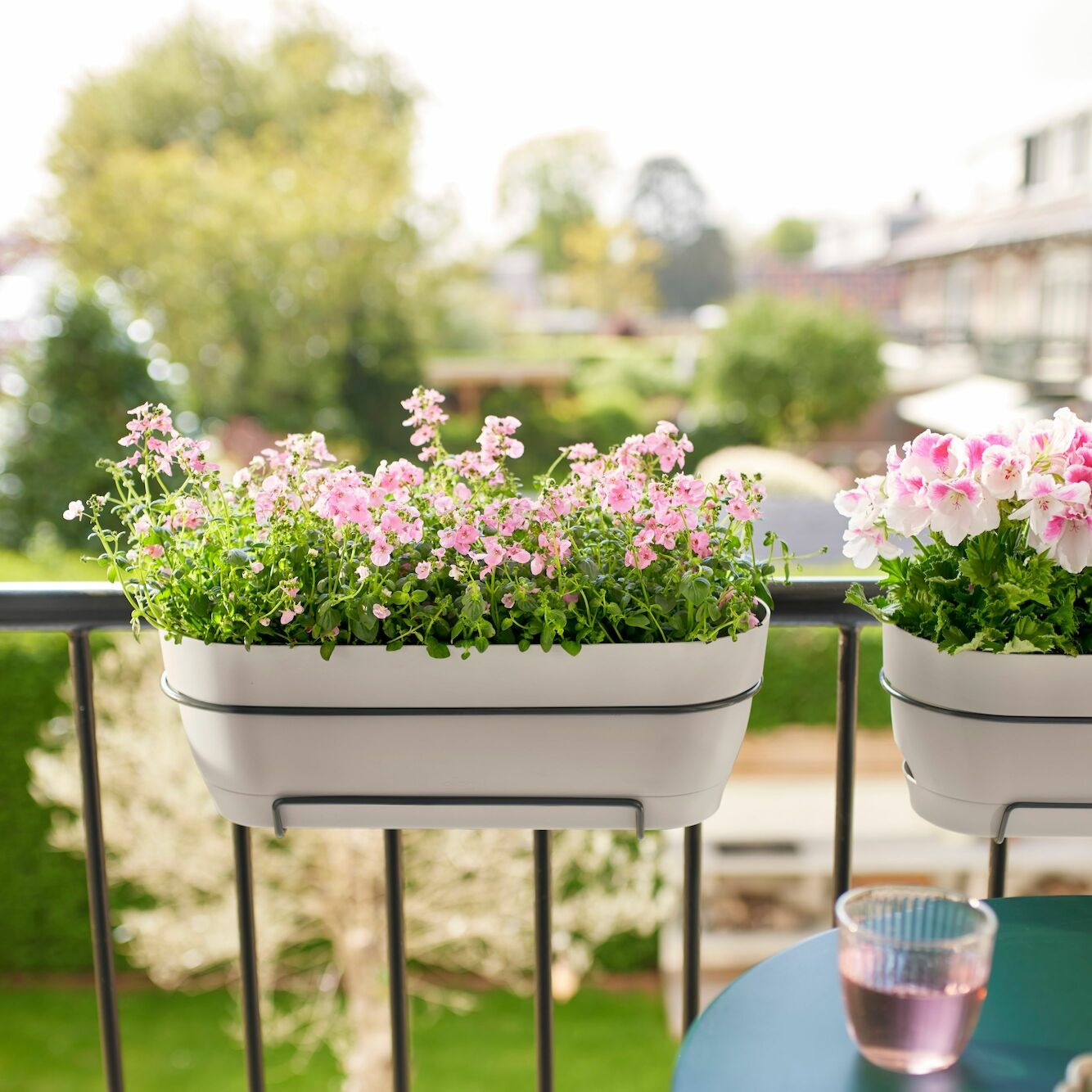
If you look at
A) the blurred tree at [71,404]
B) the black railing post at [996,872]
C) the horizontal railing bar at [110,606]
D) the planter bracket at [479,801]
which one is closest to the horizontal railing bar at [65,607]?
the horizontal railing bar at [110,606]

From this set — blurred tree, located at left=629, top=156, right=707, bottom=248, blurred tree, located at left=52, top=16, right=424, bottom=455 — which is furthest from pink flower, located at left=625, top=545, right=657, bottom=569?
blurred tree, located at left=629, top=156, right=707, bottom=248

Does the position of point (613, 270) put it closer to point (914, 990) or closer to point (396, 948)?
point (396, 948)

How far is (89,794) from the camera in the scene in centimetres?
93

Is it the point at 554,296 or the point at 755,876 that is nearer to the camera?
the point at 755,876

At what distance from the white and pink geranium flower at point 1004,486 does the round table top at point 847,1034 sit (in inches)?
9.6

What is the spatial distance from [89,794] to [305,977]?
14.4ft

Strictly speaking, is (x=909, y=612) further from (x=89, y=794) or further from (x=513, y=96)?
(x=513, y=96)

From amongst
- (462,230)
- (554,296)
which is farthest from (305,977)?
(554,296)

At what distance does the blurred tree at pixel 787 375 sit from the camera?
14.0 meters

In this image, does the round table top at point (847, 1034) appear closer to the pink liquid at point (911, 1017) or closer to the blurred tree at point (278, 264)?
the pink liquid at point (911, 1017)

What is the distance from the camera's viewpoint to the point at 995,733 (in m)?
0.73

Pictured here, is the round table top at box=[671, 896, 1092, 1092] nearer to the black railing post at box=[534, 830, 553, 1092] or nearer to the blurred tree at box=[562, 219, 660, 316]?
the black railing post at box=[534, 830, 553, 1092]

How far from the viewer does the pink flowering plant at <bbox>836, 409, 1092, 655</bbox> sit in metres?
0.70

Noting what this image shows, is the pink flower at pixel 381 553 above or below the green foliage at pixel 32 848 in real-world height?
above
